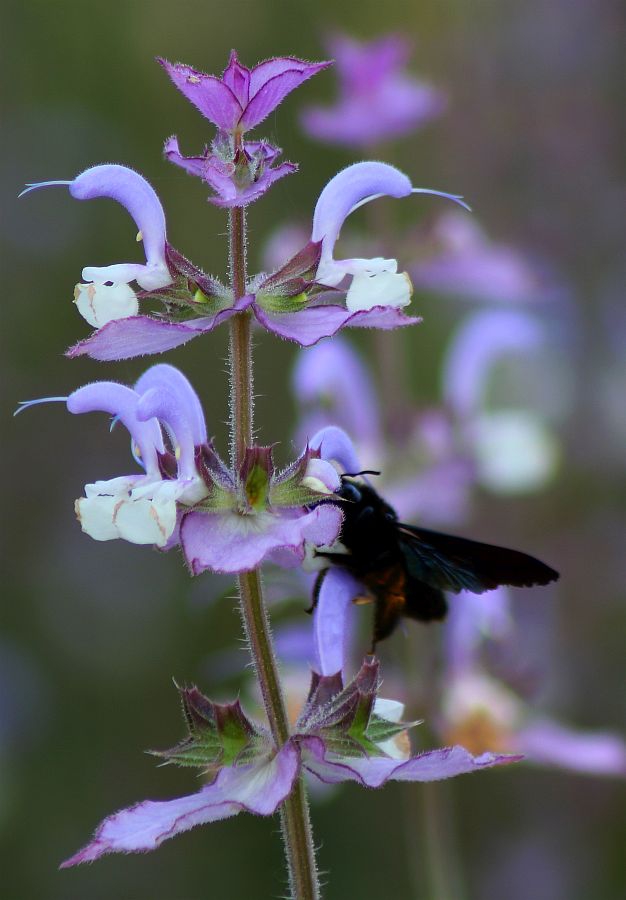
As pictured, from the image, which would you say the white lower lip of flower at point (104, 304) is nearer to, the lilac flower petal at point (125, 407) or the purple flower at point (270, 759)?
the lilac flower petal at point (125, 407)

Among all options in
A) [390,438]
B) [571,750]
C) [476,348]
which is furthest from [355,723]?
[476,348]

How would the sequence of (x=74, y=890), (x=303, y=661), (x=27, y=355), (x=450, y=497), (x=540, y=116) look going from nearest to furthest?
(x=303, y=661) < (x=450, y=497) < (x=74, y=890) < (x=540, y=116) < (x=27, y=355)

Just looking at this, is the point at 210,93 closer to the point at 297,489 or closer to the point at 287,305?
the point at 287,305

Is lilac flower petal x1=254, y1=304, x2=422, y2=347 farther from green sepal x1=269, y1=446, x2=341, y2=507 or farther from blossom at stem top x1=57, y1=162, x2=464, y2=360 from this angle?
green sepal x1=269, y1=446, x2=341, y2=507

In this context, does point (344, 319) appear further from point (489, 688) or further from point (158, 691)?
point (158, 691)

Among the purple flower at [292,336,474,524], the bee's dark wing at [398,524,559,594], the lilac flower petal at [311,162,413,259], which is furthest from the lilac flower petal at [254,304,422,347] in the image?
the purple flower at [292,336,474,524]

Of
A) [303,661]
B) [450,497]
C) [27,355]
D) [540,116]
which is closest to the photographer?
[303,661]

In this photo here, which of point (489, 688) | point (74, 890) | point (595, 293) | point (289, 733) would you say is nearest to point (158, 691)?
point (74, 890)

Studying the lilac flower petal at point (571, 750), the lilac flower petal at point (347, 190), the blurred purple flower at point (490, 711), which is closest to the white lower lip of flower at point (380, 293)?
the lilac flower petal at point (347, 190)
